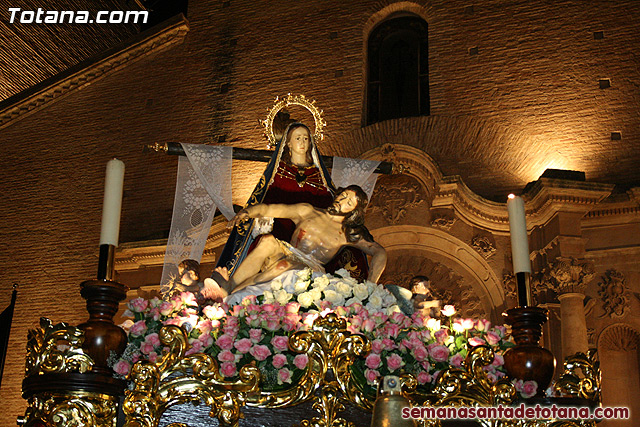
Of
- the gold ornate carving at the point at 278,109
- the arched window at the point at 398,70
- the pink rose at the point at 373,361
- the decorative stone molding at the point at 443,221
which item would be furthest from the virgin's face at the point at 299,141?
the arched window at the point at 398,70

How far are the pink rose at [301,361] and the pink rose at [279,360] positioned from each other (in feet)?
0.13

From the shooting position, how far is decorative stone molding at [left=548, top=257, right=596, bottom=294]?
7430mm

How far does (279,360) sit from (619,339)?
6.18m

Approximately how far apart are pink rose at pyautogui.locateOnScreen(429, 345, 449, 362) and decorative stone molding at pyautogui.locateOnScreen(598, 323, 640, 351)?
5.47 m

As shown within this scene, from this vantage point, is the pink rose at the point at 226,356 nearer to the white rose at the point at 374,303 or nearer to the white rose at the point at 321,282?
the white rose at the point at 321,282

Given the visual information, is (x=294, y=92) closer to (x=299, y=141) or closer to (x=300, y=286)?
(x=299, y=141)

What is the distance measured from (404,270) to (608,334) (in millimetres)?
2175

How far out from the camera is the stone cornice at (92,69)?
37.8 ft

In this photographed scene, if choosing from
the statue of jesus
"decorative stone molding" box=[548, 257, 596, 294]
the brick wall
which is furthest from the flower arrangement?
the brick wall

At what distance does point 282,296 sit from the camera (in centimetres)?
308

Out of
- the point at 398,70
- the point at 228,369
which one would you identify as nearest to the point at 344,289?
the point at 228,369

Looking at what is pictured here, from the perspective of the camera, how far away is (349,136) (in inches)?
387

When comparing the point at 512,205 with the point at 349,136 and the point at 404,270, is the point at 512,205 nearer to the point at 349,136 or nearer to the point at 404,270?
the point at 404,270

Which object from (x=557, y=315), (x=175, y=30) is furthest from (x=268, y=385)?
(x=175, y=30)
